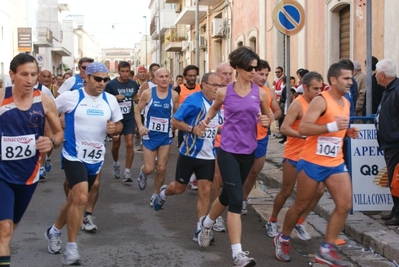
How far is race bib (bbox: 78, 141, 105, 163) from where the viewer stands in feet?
21.6

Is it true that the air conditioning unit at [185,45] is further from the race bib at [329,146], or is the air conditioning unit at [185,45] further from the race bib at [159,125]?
the race bib at [329,146]

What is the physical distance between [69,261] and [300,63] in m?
14.2

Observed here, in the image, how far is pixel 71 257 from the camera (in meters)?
6.12

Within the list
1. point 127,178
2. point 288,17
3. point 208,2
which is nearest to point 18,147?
point 127,178

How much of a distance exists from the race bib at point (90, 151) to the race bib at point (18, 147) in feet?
4.22

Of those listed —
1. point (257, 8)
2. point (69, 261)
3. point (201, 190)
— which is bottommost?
point (69, 261)

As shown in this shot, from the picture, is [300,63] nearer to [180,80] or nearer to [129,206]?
[180,80]

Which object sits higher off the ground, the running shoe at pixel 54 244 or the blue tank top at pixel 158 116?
the blue tank top at pixel 158 116

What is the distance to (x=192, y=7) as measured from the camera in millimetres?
39500

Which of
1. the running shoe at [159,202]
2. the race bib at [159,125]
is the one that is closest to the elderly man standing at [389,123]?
the running shoe at [159,202]

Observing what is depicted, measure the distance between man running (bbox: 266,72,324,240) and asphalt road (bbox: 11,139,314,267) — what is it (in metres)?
0.21

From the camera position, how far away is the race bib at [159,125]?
9367mm

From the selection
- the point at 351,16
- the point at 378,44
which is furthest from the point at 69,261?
the point at 351,16

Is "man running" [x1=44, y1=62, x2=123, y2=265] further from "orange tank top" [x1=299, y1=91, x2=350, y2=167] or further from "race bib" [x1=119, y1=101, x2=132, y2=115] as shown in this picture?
"race bib" [x1=119, y1=101, x2=132, y2=115]
